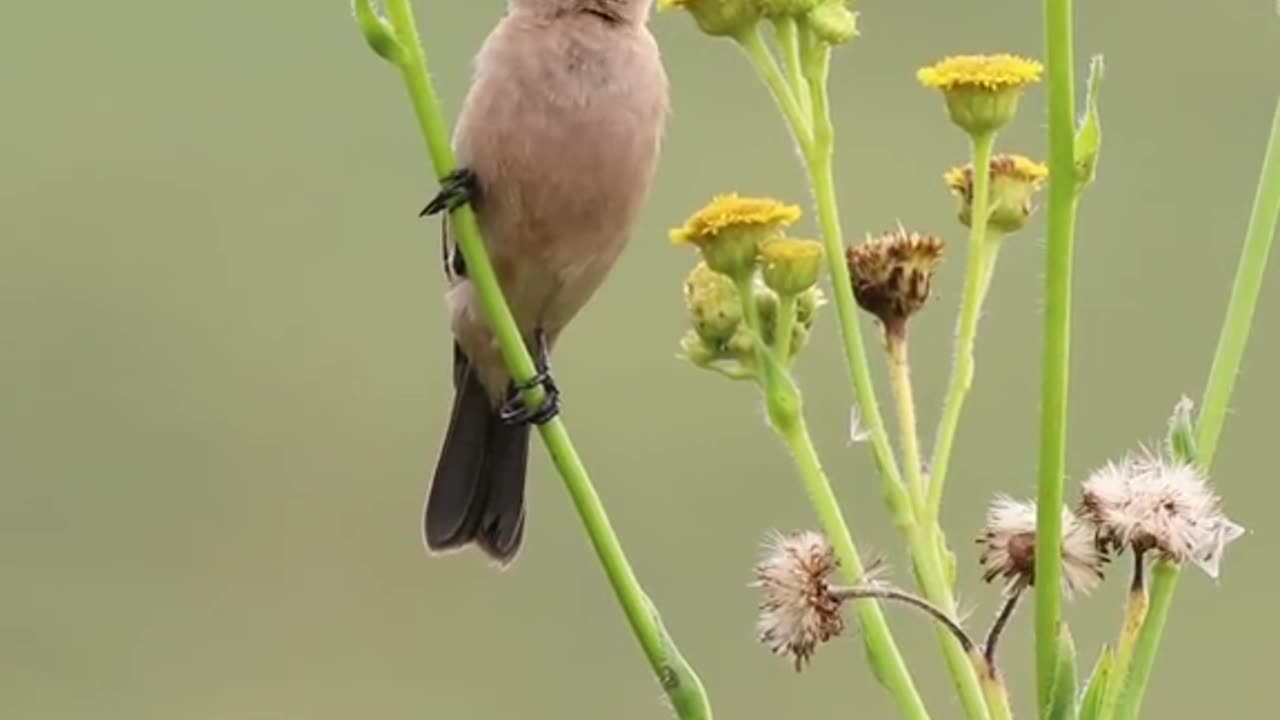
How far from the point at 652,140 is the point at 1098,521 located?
1309 mm

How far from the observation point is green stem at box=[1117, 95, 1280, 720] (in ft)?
4.18

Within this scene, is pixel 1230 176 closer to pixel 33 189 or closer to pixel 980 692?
pixel 33 189

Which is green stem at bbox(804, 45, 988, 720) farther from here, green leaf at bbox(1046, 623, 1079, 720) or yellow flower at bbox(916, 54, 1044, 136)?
yellow flower at bbox(916, 54, 1044, 136)

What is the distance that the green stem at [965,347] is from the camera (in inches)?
51.6

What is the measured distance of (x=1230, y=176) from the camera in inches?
250

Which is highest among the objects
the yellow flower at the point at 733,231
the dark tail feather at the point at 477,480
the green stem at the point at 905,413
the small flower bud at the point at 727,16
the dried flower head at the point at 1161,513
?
the dark tail feather at the point at 477,480

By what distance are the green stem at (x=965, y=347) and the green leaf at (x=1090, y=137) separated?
0.11 meters

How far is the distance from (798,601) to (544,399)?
26cm

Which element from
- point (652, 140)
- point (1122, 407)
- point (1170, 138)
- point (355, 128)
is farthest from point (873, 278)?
point (355, 128)

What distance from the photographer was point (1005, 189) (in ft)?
4.81

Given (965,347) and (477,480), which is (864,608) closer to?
(965,347)

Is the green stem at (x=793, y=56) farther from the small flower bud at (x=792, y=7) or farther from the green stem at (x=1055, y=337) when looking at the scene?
the green stem at (x=1055, y=337)

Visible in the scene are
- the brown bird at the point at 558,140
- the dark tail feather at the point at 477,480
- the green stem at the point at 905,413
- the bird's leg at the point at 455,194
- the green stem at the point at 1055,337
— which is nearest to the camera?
the green stem at the point at 1055,337

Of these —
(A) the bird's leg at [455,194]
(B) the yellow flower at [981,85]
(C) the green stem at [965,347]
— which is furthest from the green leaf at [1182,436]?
(A) the bird's leg at [455,194]
